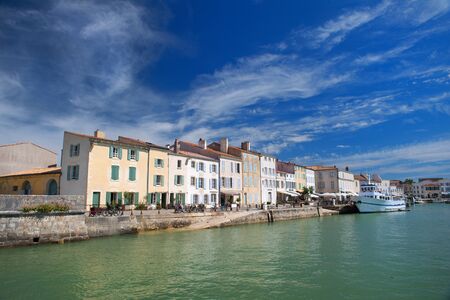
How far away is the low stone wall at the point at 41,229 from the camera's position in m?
21.3

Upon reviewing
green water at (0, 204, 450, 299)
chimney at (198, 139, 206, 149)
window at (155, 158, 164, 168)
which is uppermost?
chimney at (198, 139, 206, 149)

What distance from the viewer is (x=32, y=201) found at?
22922mm

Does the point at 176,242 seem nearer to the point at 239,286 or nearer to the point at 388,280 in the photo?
the point at 239,286

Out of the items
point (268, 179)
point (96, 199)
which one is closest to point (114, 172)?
point (96, 199)

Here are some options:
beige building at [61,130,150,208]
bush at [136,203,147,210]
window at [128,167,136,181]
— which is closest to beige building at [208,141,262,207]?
beige building at [61,130,150,208]

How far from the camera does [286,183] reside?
64.2m

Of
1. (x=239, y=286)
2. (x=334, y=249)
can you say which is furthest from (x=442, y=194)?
(x=239, y=286)

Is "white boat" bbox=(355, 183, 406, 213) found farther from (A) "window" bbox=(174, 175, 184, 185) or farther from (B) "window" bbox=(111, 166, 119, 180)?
(B) "window" bbox=(111, 166, 119, 180)

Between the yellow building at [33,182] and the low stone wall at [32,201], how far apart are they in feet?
27.6

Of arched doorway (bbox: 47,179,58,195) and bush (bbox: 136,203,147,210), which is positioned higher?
arched doorway (bbox: 47,179,58,195)

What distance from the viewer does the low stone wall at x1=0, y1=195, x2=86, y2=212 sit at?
854 inches

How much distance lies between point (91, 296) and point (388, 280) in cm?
1135

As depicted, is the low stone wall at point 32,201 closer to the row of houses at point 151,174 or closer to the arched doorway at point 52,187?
the row of houses at point 151,174

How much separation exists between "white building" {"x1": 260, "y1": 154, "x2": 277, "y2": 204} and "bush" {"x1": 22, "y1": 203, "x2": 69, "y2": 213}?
3515 cm
